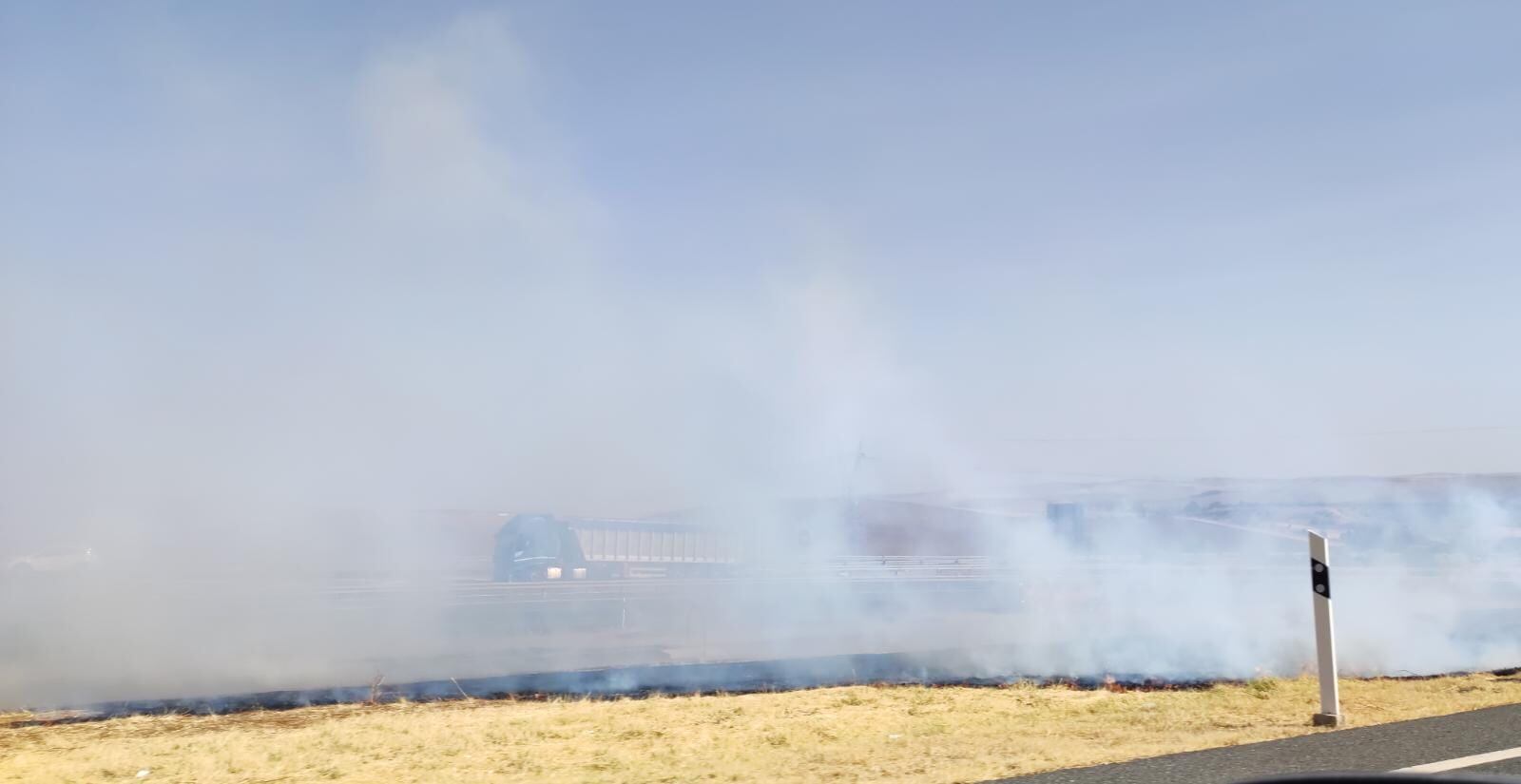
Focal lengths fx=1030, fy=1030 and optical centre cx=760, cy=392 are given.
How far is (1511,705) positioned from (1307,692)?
2025 millimetres

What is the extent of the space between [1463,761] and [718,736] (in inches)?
225

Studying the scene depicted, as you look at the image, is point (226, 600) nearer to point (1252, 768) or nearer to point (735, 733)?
point (735, 733)

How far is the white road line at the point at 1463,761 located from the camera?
628cm

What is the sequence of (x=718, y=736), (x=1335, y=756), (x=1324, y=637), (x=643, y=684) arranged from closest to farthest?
(x=1335, y=756) < (x=1324, y=637) < (x=718, y=736) < (x=643, y=684)

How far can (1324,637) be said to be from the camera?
8.48m

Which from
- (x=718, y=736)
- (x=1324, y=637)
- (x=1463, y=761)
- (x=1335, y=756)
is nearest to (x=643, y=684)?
(x=718, y=736)

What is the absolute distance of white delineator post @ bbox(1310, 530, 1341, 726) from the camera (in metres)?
8.22

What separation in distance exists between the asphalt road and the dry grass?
13.4 inches

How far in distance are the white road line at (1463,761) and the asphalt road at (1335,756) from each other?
18 mm

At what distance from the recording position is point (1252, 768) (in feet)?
21.4

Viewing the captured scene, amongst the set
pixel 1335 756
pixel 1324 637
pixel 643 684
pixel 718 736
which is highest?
pixel 1324 637

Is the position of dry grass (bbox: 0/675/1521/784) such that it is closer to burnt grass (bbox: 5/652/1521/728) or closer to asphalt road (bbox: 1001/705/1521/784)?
asphalt road (bbox: 1001/705/1521/784)

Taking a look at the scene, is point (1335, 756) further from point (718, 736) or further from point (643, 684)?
point (643, 684)

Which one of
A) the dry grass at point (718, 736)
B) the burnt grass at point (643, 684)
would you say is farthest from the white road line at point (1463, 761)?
the burnt grass at point (643, 684)
